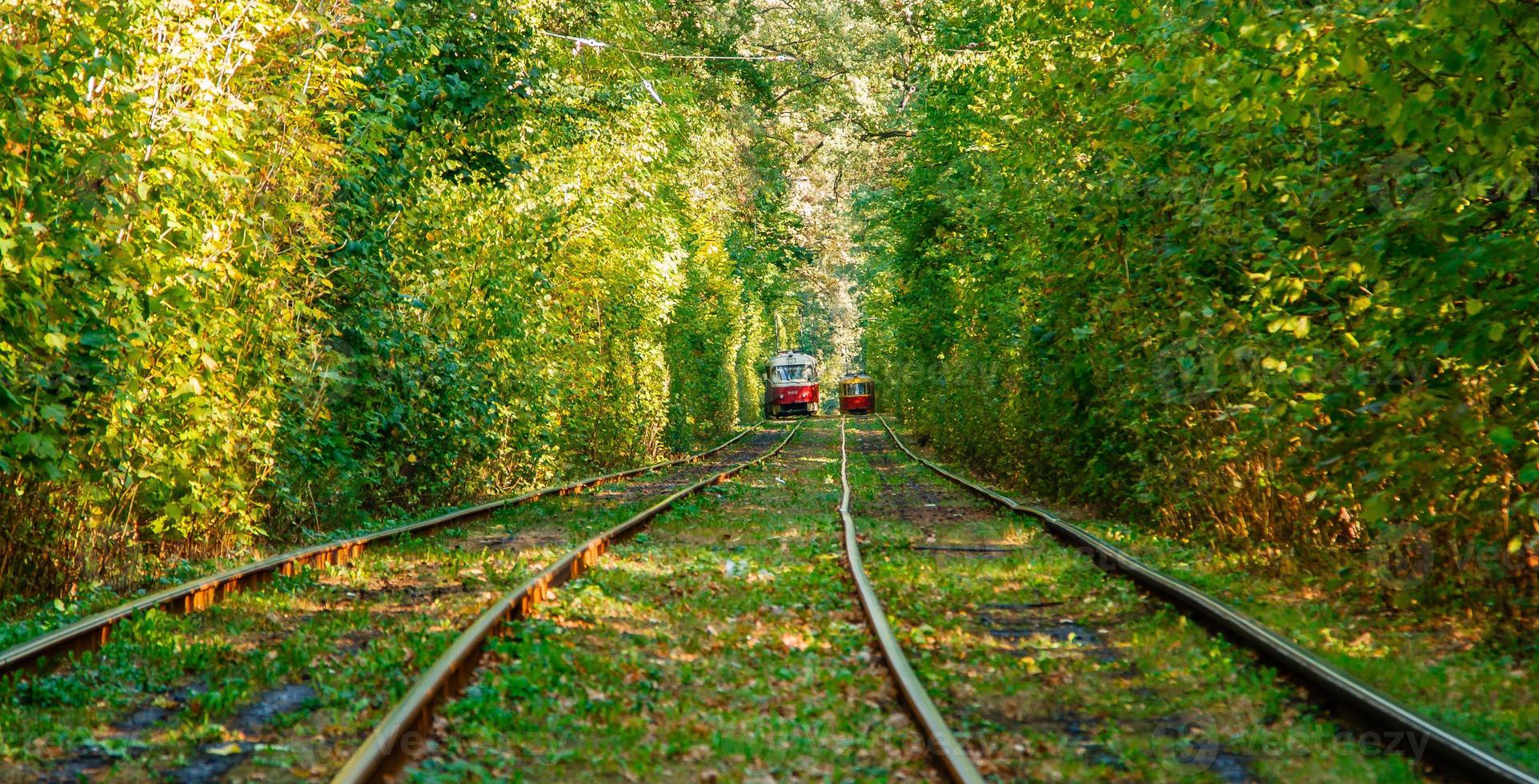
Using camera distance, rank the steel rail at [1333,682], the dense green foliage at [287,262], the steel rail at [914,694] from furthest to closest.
A: the dense green foliage at [287,262], the steel rail at [914,694], the steel rail at [1333,682]

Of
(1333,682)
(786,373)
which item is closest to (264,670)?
(1333,682)

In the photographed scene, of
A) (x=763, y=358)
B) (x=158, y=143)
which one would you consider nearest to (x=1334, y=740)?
(x=158, y=143)

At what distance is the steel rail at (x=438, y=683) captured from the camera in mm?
4457

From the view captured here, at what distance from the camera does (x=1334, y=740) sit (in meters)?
5.12

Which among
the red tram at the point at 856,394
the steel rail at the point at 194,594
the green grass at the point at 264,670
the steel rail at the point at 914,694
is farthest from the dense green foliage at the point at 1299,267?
the red tram at the point at 856,394

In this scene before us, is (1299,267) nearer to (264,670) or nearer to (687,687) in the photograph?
(687,687)

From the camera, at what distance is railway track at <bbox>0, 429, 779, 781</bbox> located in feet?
16.4

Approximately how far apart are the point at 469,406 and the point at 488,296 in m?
1.55

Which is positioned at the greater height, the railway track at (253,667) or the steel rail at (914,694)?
the steel rail at (914,694)

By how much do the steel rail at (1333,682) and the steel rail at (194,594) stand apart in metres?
5.92

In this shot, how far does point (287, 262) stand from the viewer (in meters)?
10.5

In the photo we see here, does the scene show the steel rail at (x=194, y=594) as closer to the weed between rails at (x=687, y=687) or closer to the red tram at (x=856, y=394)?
the weed between rails at (x=687, y=687)

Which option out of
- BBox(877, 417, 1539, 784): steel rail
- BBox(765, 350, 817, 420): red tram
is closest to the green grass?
BBox(877, 417, 1539, 784): steel rail

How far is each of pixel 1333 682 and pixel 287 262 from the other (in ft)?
27.6
